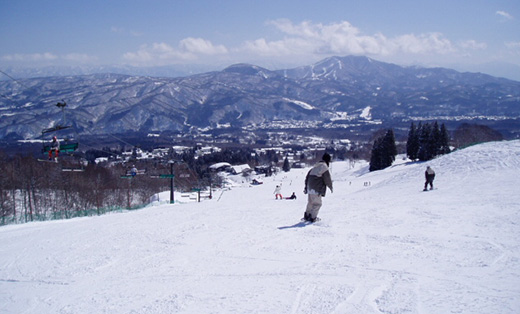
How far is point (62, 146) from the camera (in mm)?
17281

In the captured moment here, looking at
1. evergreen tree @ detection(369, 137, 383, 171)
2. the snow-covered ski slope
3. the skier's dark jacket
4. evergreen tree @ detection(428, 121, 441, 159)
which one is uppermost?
the skier's dark jacket

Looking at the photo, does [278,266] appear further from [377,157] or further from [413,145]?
[413,145]

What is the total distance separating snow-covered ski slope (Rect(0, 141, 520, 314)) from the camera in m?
4.44

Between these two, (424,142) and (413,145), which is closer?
(424,142)

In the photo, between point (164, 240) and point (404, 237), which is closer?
point (404, 237)

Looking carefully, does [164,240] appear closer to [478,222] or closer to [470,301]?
[470,301]

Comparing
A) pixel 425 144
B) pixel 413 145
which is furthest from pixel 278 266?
pixel 413 145

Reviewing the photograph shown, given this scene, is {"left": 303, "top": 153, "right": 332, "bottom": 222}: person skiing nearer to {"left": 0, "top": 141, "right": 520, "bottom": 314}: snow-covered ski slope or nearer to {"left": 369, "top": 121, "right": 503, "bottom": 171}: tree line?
{"left": 0, "top": 141, "right": 520, "bottom": 314}: snow-covered ski slope

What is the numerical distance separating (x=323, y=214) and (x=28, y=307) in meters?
7.87

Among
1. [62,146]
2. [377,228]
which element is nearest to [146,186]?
[62,146]

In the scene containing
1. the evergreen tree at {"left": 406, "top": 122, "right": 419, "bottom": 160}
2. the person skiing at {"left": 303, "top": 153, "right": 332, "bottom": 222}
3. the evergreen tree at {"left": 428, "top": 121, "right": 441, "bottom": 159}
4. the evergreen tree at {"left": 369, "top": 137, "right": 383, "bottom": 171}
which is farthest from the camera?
the evergreen tree at {"left": 369, "top": 137, "right": 383, "bottom": 171}

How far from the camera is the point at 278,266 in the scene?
579cm

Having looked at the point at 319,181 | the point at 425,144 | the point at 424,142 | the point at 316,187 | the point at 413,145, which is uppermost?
the point at 319,181

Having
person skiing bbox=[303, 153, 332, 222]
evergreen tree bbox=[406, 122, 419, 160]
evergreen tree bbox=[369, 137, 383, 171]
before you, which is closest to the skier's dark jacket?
person skiing bbox=[303, 153, 332, 222]
